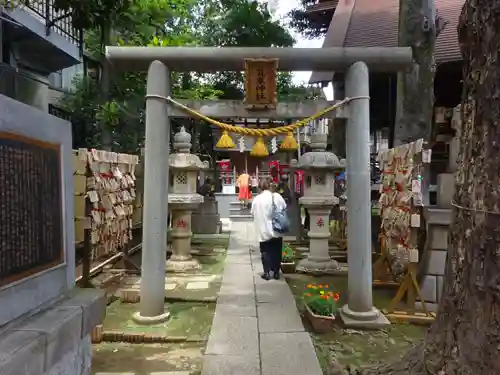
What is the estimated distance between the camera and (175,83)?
14.7m

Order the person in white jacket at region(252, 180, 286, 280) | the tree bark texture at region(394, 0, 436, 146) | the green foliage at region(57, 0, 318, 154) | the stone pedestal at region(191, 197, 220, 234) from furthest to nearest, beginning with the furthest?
the stone pedestal at region(191, 197, 220, 234), the green foliage at region(57, 0, 318, 154), the tree bark texture at region(394, 0, 436, 146), the person in white jacket at region(252, 180, 286, 280)

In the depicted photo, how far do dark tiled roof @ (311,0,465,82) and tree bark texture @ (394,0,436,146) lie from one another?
184cm

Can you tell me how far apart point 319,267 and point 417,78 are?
14.3 ft

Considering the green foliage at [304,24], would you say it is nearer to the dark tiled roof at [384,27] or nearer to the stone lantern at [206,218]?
the dark tiled roof at [384,27]

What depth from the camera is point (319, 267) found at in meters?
9.23

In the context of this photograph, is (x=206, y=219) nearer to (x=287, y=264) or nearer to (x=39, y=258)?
(x=287, y=264)

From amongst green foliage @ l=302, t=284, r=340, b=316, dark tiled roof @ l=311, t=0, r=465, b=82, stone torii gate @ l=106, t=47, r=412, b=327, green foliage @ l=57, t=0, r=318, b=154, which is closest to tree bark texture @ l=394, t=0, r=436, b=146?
dark tiled roof @ l=311, t=0, r=465, b=82

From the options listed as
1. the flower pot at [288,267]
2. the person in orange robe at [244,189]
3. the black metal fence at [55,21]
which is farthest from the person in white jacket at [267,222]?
the person in orange robe at [244,189]

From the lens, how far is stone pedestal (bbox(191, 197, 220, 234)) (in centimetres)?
1505

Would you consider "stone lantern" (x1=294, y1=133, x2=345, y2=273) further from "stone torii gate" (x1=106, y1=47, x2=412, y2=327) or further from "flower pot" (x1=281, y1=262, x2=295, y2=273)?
"stone torii gate" (x1=106, y1=47, x2=412, y2=327)

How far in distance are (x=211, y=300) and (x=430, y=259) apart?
3.48 m

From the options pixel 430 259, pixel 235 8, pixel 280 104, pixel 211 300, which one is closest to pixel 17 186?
pixel 280 104

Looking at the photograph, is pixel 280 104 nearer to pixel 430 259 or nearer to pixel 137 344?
pixel 430 259

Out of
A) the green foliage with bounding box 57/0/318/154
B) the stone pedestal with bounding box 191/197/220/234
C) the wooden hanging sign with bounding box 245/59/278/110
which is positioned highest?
the green foliage with bounding box 57/0/318/154
